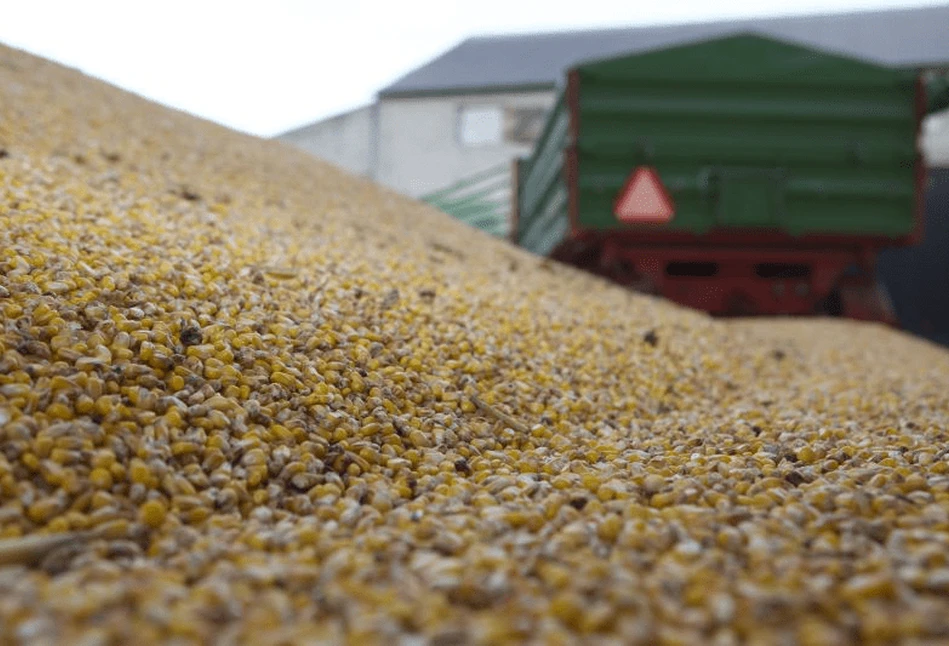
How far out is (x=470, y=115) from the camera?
535 inches

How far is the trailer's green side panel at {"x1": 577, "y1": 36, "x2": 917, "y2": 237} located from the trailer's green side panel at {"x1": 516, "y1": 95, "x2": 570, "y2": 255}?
43 cm

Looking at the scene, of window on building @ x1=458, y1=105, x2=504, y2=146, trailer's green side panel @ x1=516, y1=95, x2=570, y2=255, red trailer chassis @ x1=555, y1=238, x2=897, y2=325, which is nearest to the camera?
red trailer chassis @ x1=555, y1=238, x2=897, y2=325

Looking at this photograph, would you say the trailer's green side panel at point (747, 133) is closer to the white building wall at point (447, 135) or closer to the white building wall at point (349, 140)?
the white building wall at point (447, 135)

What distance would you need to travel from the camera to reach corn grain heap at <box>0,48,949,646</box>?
110 cm

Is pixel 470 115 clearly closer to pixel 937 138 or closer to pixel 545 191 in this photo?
pixel 545 191

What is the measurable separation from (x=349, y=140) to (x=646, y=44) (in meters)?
7.33

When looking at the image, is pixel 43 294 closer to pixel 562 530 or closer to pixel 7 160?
pixel 562 530

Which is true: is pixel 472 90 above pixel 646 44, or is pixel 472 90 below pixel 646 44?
below

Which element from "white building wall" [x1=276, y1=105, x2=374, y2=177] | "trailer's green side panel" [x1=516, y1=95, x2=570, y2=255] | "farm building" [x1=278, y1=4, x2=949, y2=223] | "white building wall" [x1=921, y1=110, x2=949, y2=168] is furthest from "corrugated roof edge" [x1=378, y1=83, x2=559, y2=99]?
"white building wall" [x1=921, y1=110, x2=949, y2=168]

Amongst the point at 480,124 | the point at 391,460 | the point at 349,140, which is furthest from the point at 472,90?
the point at 391,460

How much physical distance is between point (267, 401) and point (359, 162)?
498 inches

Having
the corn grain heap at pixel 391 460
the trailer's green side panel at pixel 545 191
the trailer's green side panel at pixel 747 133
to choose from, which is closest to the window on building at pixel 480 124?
the trailer's green side panel at pixel 545 191

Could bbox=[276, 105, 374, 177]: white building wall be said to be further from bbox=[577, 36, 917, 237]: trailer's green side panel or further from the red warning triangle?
the red warning triangle

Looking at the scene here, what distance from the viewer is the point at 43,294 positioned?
6.89 feet
